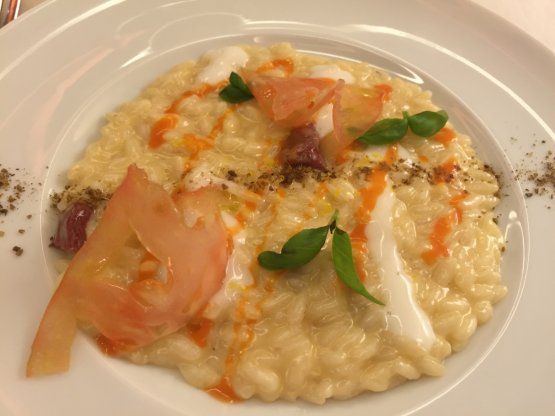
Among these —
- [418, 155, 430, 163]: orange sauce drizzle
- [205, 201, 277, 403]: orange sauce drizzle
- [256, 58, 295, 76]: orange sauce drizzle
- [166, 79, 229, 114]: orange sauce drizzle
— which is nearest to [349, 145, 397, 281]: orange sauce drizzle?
[418, 155, 430, 163]: orange sauce drizzle

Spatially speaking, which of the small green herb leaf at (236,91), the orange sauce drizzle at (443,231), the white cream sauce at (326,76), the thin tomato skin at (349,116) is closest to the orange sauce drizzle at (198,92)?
the small green herb leaf at (236,91)

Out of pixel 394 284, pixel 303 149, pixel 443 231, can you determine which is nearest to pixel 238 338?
pixel 394 284

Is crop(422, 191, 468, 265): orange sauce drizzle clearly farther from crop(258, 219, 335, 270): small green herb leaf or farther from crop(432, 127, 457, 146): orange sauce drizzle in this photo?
crop(258, 219, 335, 270): small green herb leaf

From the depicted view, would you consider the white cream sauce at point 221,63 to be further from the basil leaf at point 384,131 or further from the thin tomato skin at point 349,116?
the basil leaf at point 384,131

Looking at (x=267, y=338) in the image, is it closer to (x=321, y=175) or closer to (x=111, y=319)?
(x=111, y=319)

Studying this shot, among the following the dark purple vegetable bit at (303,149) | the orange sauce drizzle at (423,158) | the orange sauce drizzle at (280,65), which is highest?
the orange sauce drizzle at (280,65)

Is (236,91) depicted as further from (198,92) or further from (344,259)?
(344,259)
